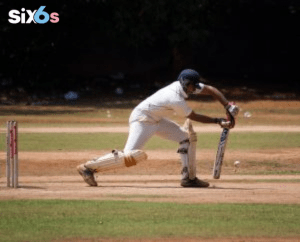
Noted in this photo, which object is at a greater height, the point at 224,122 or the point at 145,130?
the point at 224,122

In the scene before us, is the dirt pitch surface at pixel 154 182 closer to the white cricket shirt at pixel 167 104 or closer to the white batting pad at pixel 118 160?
the white batting pad at pixel 118 160

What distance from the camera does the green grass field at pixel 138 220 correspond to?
Result: 10462mm

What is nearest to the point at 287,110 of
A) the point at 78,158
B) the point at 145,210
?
the point at 78,158

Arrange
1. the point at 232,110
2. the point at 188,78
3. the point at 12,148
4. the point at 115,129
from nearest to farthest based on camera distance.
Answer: the point at 12,148 < the point at 188,78 < the point at 232,110 < the point at 115,129

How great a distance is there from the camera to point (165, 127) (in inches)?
560

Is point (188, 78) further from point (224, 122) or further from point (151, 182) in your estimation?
point (151, 182)

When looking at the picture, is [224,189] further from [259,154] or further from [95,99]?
[95,99]

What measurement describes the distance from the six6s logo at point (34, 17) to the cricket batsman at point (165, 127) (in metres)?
24.7

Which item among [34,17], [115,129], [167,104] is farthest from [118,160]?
[34,17]

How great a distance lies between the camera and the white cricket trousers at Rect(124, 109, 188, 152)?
14.0 meters

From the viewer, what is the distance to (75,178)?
16.2 meters

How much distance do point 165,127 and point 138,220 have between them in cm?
314

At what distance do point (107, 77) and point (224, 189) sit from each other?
89.3 feet

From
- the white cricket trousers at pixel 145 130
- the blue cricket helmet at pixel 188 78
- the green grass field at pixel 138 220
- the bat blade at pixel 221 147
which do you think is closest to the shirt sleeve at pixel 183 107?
the blue cricket helmet at pixel 188 78
